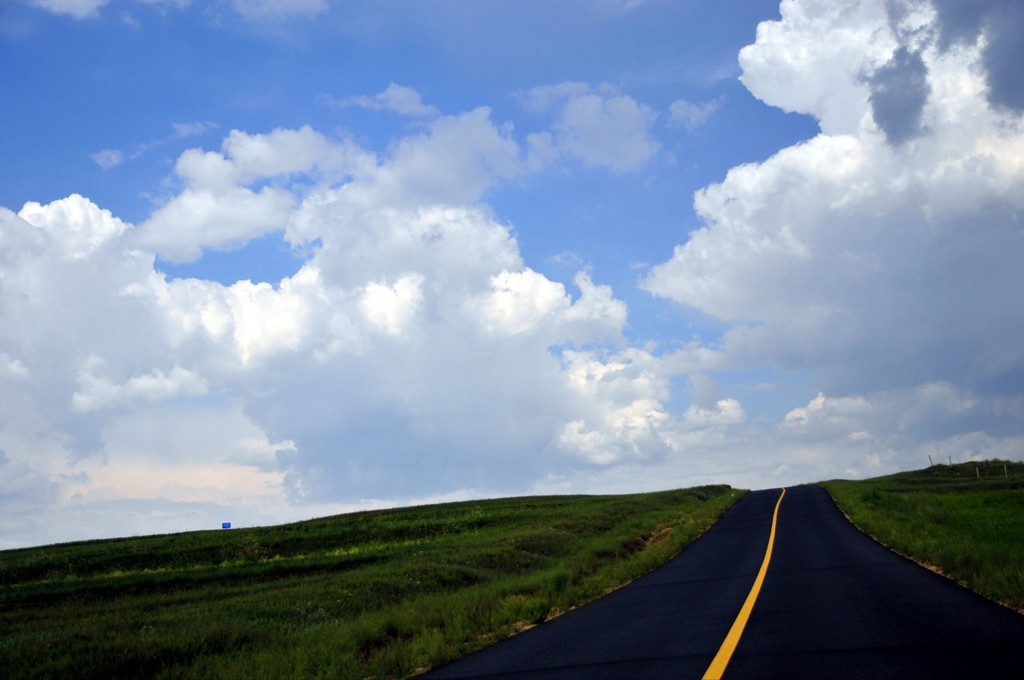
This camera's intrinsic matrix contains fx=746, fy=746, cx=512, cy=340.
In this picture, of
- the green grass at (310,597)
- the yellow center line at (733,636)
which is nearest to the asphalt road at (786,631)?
the yellow center line at (733,636)

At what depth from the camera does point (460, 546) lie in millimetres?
28688

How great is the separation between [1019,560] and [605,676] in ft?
32.3

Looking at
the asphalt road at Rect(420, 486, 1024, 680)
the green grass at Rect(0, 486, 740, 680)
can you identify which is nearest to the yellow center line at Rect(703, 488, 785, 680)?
the asphalt road at Rect(420, 486, 1024, 680)

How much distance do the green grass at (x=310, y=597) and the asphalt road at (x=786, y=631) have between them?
1.38m

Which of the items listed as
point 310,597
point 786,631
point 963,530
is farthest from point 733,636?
point 963,530

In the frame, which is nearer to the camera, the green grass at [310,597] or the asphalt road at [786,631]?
the asphalt road at [786,631]

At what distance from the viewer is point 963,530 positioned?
2641 cm

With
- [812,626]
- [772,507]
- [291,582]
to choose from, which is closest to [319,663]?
[812,626]

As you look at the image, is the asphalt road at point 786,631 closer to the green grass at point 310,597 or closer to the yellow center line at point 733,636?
the yellow center line at point 733,636

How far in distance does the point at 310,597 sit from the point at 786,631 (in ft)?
38.2

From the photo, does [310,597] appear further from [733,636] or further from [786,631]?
[786,631]

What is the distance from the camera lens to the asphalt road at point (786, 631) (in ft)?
25.0

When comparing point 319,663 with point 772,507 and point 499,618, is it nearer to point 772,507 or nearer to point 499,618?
point 499,618

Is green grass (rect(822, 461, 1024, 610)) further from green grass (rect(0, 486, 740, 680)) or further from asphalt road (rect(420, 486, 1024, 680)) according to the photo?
green grass (rect(0, 486, 740, 680))
